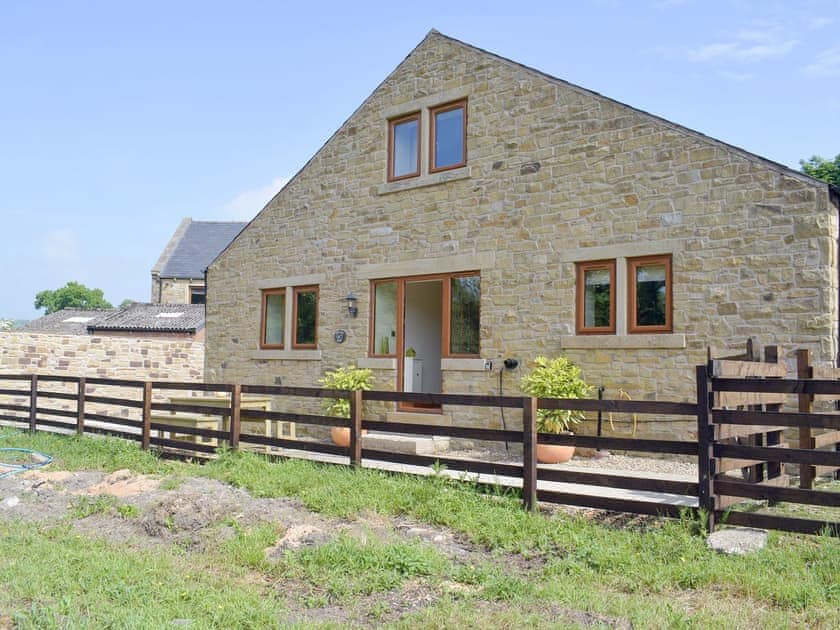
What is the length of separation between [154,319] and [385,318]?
22.9 m

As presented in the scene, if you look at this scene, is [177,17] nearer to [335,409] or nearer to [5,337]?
[335,409]

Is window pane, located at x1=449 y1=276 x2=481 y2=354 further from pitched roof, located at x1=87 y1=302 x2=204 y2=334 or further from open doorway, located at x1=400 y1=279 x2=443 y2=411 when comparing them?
pitched roof, located at x1=87 y1=302 x2=204 y2=334

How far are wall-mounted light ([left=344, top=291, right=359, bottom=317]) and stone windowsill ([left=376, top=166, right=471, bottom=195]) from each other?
1.93 m

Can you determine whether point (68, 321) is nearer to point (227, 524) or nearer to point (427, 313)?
point (427, 313)

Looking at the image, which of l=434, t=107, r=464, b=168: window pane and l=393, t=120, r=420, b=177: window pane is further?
l=393, t=120, r=420, b=177: window pane

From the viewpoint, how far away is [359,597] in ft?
15.3

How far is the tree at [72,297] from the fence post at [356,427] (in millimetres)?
73296

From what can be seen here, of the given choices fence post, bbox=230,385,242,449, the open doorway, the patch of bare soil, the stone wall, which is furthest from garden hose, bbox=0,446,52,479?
the stone wall

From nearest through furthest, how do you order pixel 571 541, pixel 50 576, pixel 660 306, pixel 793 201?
1. pixel 50 576
2. pixel 571 541
3. pixel 793 201
4. pixel 660 306

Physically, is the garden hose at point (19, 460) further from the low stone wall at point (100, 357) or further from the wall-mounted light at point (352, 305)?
the low stone wall at point (100, 357)

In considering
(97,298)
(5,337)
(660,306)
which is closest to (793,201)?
(660,306)

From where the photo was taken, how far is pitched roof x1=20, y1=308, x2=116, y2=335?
36.5 metres

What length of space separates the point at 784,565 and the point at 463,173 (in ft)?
26.8

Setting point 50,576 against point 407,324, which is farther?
point 407,324
